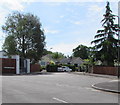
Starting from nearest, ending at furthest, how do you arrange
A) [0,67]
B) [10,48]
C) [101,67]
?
[0,67] < [101,67] < [10,48]

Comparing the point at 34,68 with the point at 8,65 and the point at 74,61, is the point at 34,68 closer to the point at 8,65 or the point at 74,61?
the point at 8,65

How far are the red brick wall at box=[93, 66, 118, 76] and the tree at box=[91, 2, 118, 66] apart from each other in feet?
6.58

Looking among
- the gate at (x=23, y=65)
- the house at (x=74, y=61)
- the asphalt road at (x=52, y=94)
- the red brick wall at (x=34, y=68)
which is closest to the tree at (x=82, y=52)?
the house at (x=74, y=61)

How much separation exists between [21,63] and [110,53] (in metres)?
17.3

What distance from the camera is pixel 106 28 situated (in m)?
39.1

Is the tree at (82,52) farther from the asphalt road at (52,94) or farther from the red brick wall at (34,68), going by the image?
the asphalt road at (52,94)

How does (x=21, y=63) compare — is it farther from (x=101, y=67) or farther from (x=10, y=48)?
(x=101, y=67)

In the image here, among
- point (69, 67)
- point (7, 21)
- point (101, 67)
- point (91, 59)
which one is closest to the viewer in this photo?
point (101, 67)

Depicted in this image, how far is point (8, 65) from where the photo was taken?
35.2 meters

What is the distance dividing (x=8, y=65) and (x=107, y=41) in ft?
61.9

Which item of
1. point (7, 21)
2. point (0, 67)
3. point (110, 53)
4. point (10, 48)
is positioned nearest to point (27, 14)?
point (7, 21)

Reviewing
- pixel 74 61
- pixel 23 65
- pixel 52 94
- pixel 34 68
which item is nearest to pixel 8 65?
pixel 23 65

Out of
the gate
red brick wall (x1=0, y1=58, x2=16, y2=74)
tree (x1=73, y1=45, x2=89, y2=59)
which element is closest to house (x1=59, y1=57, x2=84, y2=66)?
tree (x1=73, y1=45, x2=89, y2=59)

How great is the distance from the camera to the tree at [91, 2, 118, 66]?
3794 centimetres
